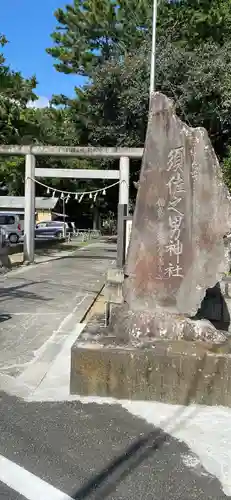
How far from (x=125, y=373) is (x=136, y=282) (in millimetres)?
965

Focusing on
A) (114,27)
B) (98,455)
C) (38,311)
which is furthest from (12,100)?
(98,455)

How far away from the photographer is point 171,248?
4855mm

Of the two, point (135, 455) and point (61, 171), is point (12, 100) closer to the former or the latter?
point (61, 171)

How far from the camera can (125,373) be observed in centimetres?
437

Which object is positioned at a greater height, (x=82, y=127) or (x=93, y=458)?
(x=82, y=127)

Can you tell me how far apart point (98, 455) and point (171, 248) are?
2.18 m

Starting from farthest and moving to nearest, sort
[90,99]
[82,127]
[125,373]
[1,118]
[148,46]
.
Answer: [82,127], [90,99], [148,46], [1,118], [125,373]

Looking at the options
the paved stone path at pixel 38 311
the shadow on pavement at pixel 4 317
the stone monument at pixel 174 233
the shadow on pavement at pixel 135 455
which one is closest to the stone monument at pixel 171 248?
the stone monument at pixel 174 233

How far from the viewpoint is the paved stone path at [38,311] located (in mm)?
5687

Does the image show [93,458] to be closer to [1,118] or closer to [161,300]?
[161,300]

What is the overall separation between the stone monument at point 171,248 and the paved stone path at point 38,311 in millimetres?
1179

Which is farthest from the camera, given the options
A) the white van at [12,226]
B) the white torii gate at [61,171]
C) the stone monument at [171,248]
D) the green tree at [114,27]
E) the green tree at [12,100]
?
the white van at [12,226]

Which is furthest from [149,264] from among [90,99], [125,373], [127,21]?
[127,21]

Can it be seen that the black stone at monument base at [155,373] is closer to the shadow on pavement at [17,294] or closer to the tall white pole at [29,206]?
the shadow on pavement at [17,294]
